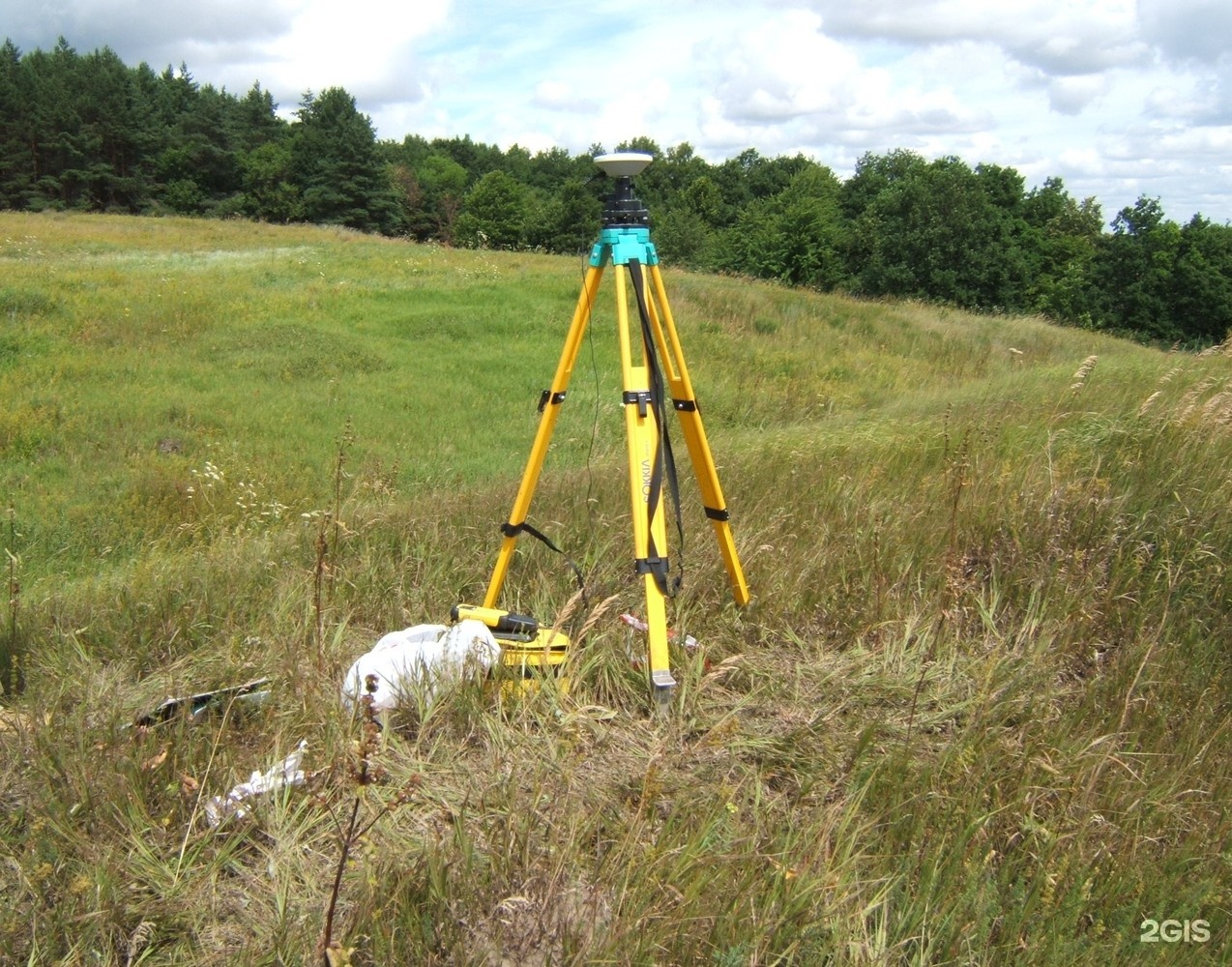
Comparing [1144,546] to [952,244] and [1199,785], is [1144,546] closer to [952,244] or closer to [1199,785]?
[1199,785]

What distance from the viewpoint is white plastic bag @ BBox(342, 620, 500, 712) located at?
8.00 ft

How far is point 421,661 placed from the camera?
2480mm

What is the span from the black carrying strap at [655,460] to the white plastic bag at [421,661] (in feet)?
1.65

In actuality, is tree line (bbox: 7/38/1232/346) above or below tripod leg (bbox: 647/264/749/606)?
above

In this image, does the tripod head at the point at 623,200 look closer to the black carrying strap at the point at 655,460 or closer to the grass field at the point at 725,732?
the black carrying strap at the point at 655,460

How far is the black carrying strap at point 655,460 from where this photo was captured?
8.86 ft

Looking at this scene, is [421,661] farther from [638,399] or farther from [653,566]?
[638,399]

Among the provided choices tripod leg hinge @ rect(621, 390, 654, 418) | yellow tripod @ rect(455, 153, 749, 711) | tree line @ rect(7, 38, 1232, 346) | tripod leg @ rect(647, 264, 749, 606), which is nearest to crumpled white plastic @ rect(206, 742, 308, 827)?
yellow tripod @ rect(455, 153, 749, 711)

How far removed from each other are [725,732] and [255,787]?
3.71 ft

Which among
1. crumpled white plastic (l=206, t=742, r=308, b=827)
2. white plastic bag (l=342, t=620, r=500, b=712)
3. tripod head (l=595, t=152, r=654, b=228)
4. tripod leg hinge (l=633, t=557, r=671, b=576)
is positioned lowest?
crumpled white plastic (l=206, t=742, r=308, b=827)

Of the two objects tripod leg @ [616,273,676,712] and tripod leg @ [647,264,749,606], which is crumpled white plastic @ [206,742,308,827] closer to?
tripod leg @ [616,273,676,712]

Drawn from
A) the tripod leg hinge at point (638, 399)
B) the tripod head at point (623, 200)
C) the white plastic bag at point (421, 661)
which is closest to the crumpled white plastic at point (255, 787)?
the white plastic bag at point (421, 661)

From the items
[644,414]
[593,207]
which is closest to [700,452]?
[644,414]

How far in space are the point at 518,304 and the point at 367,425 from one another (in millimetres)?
7069
